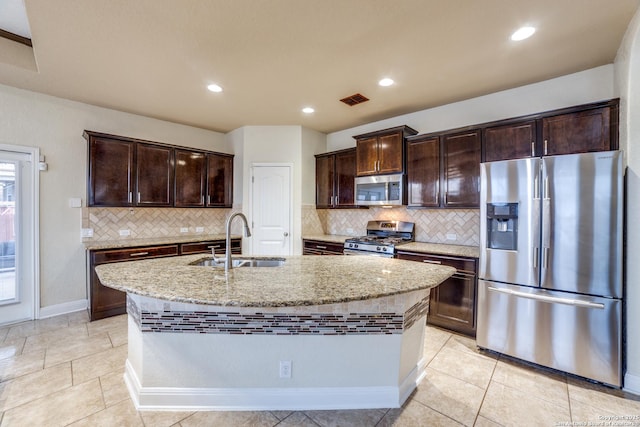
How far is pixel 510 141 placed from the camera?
9.76 ft

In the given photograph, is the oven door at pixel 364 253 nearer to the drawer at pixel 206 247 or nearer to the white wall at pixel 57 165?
the drawer at pixel 206 247

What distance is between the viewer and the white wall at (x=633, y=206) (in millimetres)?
2096

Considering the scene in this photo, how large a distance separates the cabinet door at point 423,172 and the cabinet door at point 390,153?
0.43ft

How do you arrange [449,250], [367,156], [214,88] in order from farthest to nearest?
[367,156], [214,88], [449,250]

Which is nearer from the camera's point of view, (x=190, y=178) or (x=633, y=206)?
(x=633, y=206)

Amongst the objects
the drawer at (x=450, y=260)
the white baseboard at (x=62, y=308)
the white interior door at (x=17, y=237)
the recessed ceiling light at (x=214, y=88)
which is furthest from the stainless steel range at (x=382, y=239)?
the white interior door at (x=17, y=237)

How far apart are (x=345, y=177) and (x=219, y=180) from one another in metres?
2.12

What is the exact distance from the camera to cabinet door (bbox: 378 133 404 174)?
382 centimetres

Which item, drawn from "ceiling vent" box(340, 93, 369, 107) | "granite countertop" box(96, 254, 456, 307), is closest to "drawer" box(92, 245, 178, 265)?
"granite countertop" box(96, 254, 456, 307)

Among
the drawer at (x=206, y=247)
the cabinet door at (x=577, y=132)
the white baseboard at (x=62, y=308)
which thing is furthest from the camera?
the drawer at (x=206, y=247)

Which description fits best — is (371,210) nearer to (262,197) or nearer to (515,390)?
(262,197)

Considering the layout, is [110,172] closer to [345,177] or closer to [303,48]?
[303,48]

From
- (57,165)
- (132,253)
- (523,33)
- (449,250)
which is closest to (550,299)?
(449,250)

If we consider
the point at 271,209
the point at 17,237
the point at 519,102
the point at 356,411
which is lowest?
the point at 356,411
